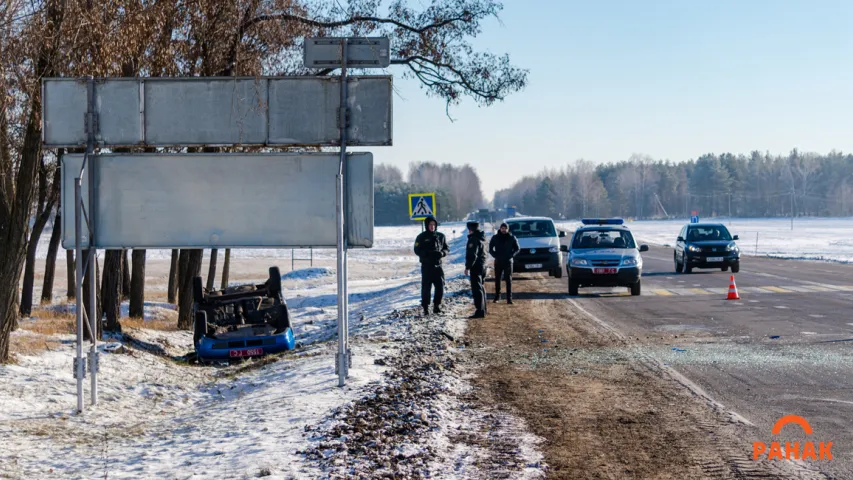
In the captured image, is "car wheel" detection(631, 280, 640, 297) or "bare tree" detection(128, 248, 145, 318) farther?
"car wheel" detection(631, 280, 640, 297)

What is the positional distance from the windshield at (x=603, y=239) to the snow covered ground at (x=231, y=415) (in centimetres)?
907

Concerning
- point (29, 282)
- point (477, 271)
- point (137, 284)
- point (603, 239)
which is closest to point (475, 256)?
point (477, 271)

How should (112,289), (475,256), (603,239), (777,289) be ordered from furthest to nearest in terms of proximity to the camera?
(777,289) → (603,239) → (112,289) → (475,256)

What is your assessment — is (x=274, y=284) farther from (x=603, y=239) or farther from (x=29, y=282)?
(x=29, y=282)

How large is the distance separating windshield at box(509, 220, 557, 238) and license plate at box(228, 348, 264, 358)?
16607mm

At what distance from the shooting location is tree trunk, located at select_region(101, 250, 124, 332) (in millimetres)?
17953

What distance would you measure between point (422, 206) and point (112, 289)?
350 inches

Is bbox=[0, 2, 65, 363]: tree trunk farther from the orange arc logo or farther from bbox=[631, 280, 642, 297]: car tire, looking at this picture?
bbox=[631, 280, 642, 297]: car tire

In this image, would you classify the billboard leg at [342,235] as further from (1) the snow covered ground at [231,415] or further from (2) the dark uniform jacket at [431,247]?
(2) the dark uniform jacket at [431,247]

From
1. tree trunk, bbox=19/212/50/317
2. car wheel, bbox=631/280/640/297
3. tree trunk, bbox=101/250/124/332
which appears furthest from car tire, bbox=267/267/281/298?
tree trunk, bbox=19/212/50/317

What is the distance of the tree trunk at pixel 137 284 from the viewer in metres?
21.5

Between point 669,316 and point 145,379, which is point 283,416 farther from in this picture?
point 669,316

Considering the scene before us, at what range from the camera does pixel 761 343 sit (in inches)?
539

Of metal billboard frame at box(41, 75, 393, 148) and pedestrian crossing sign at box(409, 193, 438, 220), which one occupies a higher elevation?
metal billboard frame at box(41, 75, 393, 148)
